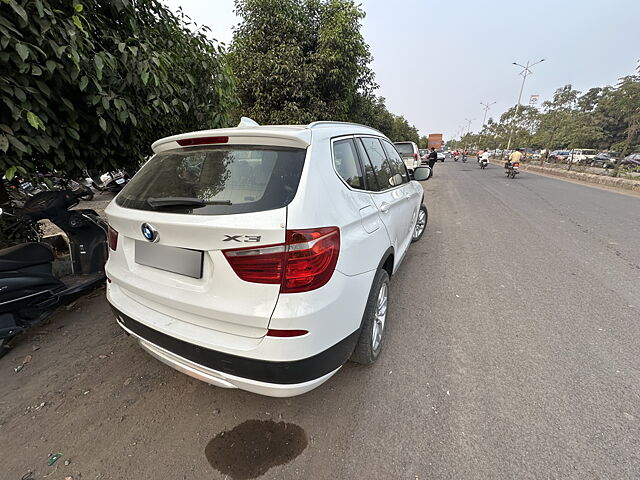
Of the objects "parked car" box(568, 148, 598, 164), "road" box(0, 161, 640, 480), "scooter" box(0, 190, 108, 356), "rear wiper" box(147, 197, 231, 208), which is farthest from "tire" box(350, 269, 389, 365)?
"parked car" box(568, 148, 598, 164)

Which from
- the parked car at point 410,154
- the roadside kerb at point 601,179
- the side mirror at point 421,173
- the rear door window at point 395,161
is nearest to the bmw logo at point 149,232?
the rear door window at point 395,161

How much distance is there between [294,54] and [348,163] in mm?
7653

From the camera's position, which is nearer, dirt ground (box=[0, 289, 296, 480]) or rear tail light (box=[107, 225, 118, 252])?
dirt ground (box=[0, 289, 296, 480])

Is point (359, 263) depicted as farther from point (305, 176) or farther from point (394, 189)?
→ point (394, 189)

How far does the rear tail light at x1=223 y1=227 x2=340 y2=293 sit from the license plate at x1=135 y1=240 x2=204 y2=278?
0.22 m

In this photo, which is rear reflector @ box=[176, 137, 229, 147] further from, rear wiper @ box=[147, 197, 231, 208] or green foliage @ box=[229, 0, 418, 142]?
green foliage @ box=[229, 0, 418, 142]

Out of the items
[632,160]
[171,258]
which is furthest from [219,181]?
[632,160]

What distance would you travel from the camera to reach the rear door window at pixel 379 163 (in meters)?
2.51

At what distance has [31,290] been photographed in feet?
7.70

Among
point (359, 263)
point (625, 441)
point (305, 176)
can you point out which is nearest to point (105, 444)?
point (359, 263)

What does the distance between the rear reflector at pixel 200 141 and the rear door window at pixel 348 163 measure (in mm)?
697

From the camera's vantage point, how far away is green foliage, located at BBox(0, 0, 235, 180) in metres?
1.93

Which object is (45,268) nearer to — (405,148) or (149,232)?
(149,232)

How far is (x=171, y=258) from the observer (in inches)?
61.9
